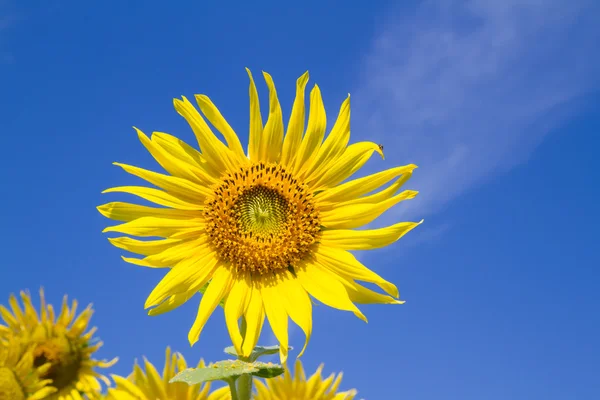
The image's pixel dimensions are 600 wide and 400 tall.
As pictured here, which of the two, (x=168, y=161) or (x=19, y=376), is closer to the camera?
(x=168, y=161)

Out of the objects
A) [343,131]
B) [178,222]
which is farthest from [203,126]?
[343,131]

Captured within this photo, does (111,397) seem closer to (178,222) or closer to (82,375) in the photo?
(178,222)

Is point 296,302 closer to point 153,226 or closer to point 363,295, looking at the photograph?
point 363,295

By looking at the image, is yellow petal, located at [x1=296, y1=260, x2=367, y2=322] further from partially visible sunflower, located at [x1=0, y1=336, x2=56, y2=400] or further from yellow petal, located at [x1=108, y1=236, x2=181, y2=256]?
partially visible sunflower, located at [x1=0, y1=336, x2=56, y2=400]

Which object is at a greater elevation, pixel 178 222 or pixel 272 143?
pixel 272 143

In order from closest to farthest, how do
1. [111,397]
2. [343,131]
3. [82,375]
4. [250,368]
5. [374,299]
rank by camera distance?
[250,368], [111,397], [374,299], [343,131], [82,375]

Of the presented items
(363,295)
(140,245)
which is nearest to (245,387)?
(363,295)

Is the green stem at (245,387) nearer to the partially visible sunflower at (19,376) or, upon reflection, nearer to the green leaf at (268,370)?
the green leaf at (268,370)
